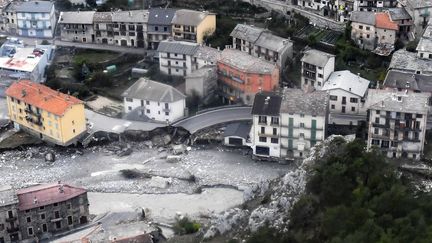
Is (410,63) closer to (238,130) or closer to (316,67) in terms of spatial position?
(316,67)

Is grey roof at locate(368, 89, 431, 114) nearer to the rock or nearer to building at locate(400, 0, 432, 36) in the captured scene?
building at locate(400, 0, 432, 36)

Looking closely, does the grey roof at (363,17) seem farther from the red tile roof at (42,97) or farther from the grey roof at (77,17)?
the grey roof at (77,17)

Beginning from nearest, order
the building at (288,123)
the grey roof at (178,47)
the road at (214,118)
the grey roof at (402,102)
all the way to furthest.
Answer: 1. the grey roof at (402,102)
2. the building at (288,123)
3. the road at (214,118)
4. the grey roof at (178,47)

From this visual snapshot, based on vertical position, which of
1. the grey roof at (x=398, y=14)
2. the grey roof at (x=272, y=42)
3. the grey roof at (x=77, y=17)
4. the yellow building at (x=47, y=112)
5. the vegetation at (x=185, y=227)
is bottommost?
the vegetation at (x=185, y=227)

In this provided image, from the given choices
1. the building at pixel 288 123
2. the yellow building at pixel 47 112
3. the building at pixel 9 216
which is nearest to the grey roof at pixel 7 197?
the building at pixel 9 216

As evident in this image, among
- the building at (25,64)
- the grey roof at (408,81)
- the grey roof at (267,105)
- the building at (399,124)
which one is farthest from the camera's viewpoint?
the building at (25,64)

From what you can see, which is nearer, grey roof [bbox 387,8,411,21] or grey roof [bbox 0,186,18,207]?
grey roof [bbox 0,186,18,207]

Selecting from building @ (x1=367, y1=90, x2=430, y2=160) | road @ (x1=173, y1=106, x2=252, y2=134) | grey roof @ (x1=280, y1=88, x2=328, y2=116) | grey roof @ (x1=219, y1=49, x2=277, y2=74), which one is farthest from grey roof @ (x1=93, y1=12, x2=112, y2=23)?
building @ (x1=367, y1=90, x2=430, y2=160)
